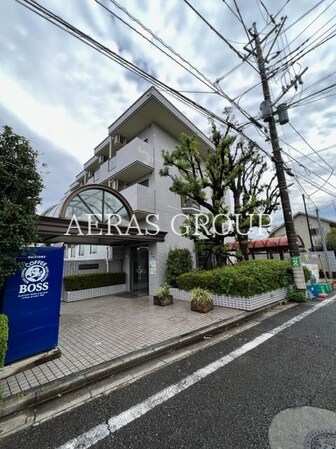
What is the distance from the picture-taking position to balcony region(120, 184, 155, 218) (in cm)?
977

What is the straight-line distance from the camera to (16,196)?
330cm

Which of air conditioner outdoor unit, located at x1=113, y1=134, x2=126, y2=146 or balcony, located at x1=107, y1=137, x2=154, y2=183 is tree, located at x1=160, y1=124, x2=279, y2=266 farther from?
air conditioner outdoor unit, located at x1=113, y1=134, x2=126, y2=146

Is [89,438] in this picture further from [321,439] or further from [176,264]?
[176,264]

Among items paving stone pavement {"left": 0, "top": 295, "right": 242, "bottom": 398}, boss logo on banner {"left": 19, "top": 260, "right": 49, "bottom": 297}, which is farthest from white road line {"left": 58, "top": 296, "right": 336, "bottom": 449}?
boss logo on banner {"left": 19, "top": 260, "right": 49, "bottom": 297}

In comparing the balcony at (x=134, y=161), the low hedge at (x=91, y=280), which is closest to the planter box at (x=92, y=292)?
the low hedge at (x=91, y=280)

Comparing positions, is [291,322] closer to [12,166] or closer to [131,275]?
[12,166]

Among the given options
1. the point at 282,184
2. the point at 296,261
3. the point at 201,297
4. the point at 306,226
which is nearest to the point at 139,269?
the point at 201,297

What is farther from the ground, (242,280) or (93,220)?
(93,220)

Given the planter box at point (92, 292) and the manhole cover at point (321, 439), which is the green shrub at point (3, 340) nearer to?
the manhole cover at point (321, 439)

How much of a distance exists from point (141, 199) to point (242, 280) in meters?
5.81

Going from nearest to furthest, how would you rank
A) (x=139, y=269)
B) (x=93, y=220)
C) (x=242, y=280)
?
(x=242, y=280) < (x=93, y=220) < (x=139, y=269)

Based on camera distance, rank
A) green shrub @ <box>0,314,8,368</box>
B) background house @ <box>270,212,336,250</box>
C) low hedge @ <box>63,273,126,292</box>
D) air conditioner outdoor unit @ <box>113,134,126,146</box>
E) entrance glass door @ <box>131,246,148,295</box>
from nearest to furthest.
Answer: green shrub @ <box>0,314,8,368</box>, low hedge @ <box>63,273,126,292</box>, entrance glass door @ <box>131,246,148,295</box>, air conditioner outdoor unit @ <box>113,134,126,146</box>, background house @ <box>270,212,336,250</box>

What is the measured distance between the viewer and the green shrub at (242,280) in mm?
6512

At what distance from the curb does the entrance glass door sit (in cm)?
621
